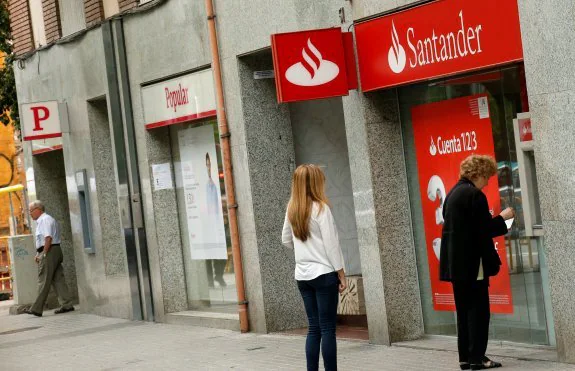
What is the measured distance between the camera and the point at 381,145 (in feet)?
40.7

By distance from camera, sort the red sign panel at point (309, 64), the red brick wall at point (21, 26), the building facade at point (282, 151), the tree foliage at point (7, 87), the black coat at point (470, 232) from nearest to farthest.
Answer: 1. the black coat at point (470, 232)
2. the building facade at point (282, 151)
3. the red sign panel at point (309, 64)
4. the red brick wall at point (21, 26)
5. the tree foliage at point (7, 87)

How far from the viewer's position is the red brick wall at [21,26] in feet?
72.4

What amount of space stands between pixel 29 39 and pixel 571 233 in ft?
47.1

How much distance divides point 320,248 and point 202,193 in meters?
7.32

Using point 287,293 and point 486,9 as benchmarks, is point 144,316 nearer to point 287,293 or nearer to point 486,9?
point 287,293

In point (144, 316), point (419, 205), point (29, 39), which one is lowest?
point (144, 316)

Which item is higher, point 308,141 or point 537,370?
point 308,141

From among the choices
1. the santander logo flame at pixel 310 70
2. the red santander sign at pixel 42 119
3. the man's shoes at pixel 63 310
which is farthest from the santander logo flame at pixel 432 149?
the man's shoes at pixel 63 310

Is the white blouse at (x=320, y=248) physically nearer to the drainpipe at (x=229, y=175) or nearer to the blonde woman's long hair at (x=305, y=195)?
the blonde woman's long hair at (x=305, y=195)

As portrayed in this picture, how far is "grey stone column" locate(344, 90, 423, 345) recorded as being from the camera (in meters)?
12.4

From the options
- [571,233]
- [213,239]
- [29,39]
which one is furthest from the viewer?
[29,39]

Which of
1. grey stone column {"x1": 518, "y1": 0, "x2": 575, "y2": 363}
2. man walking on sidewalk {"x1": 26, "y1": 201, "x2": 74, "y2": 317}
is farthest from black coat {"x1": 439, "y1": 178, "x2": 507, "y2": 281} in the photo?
man walking on sidewalk {"x1": 26, "y1": 201, "x2": 74, "y2": 317}

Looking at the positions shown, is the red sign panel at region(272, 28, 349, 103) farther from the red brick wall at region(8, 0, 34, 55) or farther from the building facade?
the red brick wall at region(8, 0, 34, 55)

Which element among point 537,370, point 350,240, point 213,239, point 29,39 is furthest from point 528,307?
point 29,39
